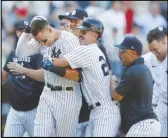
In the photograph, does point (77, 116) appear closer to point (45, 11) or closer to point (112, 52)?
point (112, 52)

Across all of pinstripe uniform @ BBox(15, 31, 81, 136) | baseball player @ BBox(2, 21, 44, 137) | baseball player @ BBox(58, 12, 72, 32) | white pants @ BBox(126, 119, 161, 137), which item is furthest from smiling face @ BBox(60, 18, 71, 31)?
white pants @ BBox(126, 119, 161, 137)

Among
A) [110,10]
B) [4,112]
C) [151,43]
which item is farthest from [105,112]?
→ [110,10]

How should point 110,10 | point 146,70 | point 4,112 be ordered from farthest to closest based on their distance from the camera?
point 110,10
point 4,112
point 146,70

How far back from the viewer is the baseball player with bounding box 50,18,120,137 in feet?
24.2

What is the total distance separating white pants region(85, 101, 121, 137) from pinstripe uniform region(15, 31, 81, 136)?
26cm

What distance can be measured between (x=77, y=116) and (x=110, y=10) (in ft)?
18.0

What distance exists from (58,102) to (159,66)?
6.31 ft

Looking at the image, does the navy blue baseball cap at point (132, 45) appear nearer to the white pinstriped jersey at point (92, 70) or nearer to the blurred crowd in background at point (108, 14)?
the white pinstriped jersey at point (92, 70)

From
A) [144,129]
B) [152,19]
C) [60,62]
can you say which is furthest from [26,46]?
[152,19]

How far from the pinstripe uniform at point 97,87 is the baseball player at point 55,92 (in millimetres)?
145

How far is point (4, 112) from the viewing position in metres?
11.1

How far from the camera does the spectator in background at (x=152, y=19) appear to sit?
1295cm

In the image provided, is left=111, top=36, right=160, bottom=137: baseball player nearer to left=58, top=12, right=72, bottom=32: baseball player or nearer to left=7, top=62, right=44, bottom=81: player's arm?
left=7, top=62, right=44, bottom=81: player's arm

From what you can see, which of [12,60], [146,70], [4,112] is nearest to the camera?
[146,70]
